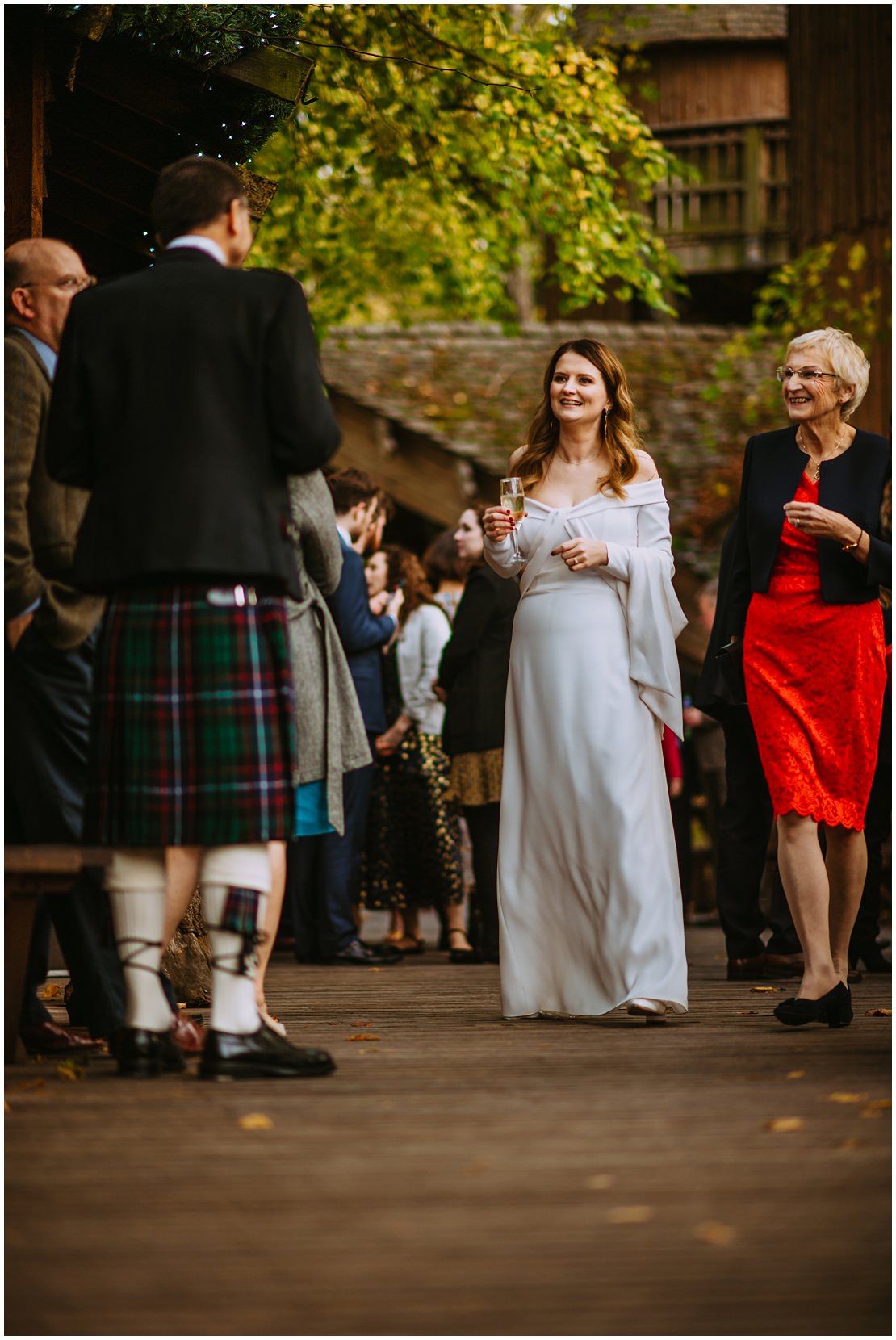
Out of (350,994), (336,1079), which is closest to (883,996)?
(350,994)

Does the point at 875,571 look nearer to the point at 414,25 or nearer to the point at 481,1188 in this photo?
the point at 481,1188

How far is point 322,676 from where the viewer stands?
6000mm

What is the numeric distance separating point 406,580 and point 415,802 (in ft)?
4.71

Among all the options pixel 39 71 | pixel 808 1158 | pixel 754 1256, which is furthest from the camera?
pixel 39 71

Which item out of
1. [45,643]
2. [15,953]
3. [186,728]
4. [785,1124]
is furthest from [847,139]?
[785,1124]

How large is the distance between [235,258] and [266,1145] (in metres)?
2.44

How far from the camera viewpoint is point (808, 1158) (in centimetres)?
371

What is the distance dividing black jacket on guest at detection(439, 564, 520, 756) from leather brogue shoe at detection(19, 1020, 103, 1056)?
4.33 meters

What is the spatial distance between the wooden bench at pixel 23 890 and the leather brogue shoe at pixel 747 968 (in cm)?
436

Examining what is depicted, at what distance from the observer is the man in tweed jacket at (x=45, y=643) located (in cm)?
514

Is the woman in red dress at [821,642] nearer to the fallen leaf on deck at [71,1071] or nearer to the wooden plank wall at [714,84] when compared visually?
the fallen leaf on deck at [71,1071]

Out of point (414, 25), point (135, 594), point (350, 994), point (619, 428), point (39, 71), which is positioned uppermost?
point (414, 25)

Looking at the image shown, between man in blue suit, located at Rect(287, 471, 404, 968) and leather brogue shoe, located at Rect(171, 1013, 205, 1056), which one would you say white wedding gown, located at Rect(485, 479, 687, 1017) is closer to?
leather brogue shoe, located at Rect(171, 1013, 205, 1056)

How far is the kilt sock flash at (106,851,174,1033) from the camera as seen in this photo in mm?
4668
